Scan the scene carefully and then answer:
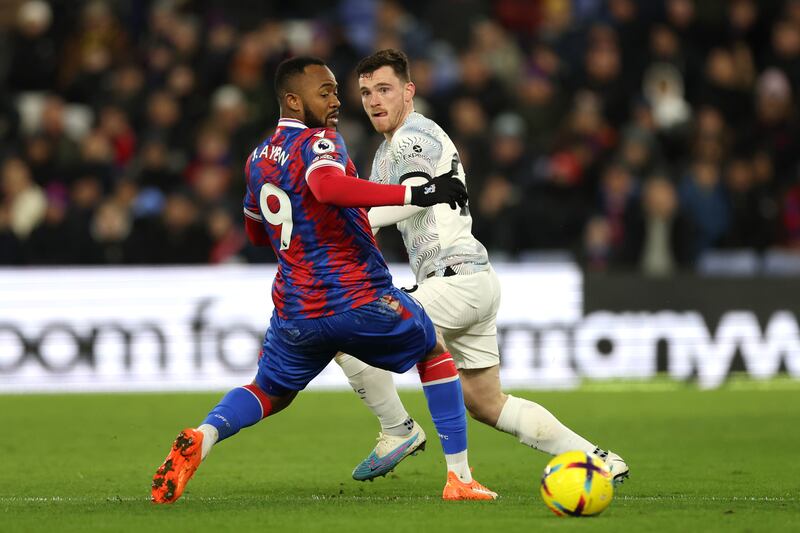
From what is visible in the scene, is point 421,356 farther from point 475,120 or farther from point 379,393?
point 475,120

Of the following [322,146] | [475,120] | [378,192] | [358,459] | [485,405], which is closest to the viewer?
[378,192]

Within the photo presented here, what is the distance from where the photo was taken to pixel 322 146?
272 inches

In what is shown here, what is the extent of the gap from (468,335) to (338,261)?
992mm

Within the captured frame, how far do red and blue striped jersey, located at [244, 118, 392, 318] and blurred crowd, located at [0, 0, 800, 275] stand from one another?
8.55m

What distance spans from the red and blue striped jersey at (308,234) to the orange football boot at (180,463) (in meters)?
0.77

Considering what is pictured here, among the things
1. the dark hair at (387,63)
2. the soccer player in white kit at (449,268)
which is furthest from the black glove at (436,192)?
the dark hair at (387,63)

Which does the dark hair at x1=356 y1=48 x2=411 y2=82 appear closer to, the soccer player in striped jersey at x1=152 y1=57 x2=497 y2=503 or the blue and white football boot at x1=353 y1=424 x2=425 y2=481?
the soccer player in striped jersey at x1=152 y1=57 x2=497 y2=503

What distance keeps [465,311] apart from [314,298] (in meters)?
0.93

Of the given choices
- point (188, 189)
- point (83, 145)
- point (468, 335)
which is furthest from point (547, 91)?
point (468, 335)

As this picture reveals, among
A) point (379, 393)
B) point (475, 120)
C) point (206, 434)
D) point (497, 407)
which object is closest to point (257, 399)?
point (206, 434)

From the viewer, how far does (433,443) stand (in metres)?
10.7

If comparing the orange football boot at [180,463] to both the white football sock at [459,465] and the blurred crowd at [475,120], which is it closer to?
the white football sock at [459,465]

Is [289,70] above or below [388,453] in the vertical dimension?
above

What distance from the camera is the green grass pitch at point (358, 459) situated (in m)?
6.57
